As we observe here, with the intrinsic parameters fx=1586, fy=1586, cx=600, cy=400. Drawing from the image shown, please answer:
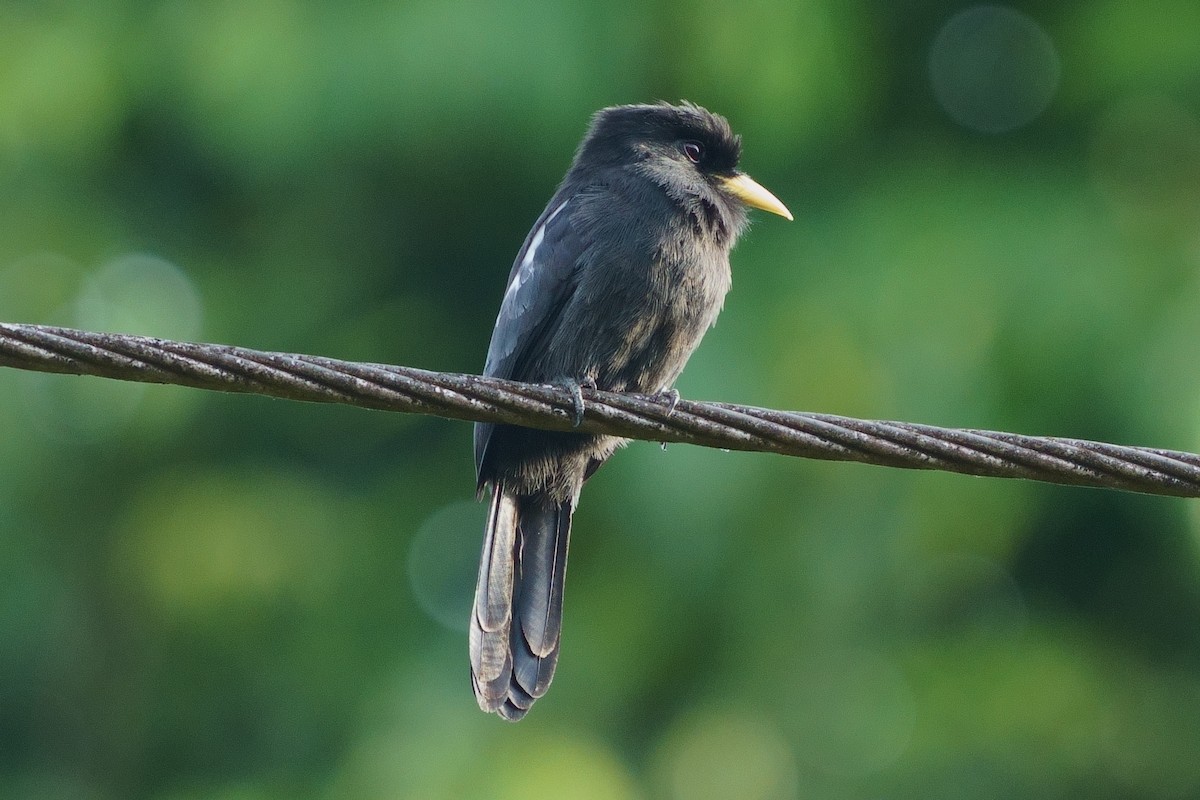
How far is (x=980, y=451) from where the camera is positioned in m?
3.18

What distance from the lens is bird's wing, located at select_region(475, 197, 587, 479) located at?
469 cm

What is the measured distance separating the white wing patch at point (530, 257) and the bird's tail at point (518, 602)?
64 centimetres

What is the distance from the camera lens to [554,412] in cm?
338

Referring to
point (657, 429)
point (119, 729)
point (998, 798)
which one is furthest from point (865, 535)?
point (119, 729)

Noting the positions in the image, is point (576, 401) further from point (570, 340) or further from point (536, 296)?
point (536, 296)

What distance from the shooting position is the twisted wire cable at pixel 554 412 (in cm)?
300

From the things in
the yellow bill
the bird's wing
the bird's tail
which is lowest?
the bird's tail

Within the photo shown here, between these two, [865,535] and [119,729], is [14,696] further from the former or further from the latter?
[865,535]

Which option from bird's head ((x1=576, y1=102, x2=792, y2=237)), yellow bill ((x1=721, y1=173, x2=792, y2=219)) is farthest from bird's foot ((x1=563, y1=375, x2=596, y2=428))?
yellow bill ((x1=721, y1=173, x2=792, y2=219))

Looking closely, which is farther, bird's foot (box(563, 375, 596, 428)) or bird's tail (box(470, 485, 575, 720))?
bird's tail (box(470, 485, 575, 720))

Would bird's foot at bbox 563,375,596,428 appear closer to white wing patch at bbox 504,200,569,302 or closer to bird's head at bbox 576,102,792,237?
white wing patch at bbox 504,200,569,302

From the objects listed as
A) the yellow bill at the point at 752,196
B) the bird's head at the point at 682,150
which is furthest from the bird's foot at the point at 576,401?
the yellow bill at the point at 752,196

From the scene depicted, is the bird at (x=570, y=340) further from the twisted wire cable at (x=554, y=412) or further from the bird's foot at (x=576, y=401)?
the twisted wire cable at (x=554, y=412)

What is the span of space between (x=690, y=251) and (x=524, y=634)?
1226mm
